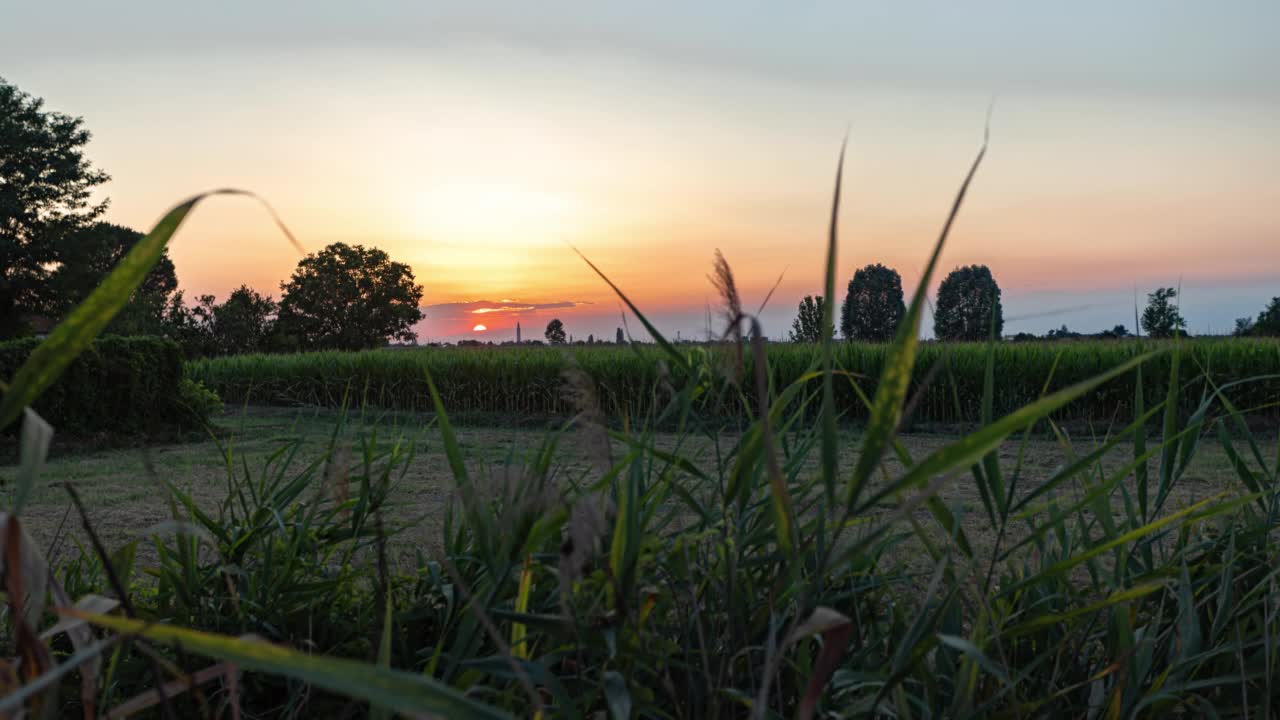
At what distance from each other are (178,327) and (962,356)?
3359 cm

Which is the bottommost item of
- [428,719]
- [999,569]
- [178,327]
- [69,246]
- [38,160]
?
[999,569]

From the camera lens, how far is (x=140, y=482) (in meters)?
6.48

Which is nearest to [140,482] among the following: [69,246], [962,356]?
[962,356]

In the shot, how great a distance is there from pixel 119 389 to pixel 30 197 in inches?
1215

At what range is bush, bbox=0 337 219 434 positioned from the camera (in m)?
8.59

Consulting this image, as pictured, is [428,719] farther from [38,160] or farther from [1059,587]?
[38,160]

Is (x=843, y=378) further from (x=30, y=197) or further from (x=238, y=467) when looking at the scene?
(x=30, y=197)

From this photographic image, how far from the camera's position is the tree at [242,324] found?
35.6 metres

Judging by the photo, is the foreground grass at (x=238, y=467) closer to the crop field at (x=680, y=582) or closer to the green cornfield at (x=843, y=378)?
the green cornfield at (x=843, y=378)

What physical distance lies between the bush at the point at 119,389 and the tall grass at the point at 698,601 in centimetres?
802

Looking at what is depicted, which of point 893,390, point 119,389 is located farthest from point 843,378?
point 893,390

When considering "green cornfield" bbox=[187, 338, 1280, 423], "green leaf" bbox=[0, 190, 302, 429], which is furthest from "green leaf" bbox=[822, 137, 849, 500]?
"green cornfield" bbox=[187, 338, 1280, 423]

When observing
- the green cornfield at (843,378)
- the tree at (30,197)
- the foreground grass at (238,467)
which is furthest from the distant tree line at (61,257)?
the foreground grass at (238,467)

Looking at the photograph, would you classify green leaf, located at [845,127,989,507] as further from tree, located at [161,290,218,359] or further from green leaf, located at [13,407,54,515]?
tree, located at [161,290,218,359]
